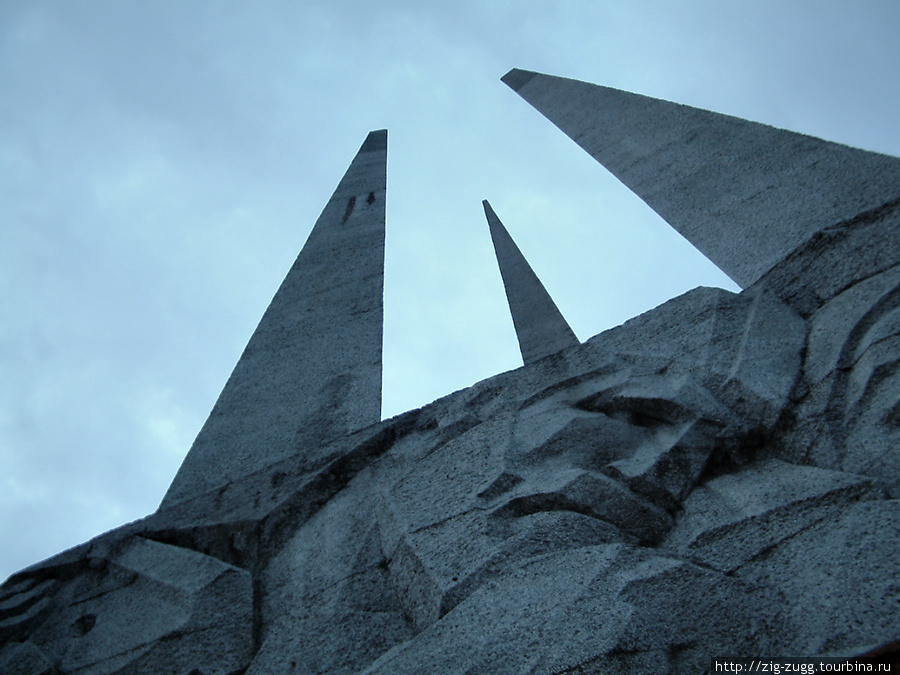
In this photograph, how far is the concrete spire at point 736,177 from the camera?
4.00 meters

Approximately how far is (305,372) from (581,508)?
290cm

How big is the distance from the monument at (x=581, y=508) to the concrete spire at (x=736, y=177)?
3 cm

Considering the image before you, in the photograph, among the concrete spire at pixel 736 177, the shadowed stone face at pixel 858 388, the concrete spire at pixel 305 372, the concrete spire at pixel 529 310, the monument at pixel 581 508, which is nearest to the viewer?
the monument at pixel 581 508

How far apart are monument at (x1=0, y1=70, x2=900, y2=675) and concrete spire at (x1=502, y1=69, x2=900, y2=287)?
0.03 m

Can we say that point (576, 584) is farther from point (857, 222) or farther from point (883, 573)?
point (857, 222)

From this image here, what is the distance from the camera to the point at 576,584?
6.51ft

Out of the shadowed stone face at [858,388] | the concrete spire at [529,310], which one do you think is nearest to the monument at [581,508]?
the shadowed stone face at [858,388]

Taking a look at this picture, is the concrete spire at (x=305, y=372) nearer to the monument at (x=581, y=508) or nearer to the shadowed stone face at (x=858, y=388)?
the monument at (x=581, y=508)

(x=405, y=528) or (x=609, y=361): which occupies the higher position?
(x=609, y=361)

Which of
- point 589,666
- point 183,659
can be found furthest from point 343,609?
point 589,666

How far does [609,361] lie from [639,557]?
1.40 meters

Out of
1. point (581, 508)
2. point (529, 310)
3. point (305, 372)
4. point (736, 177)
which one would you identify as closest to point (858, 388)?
point (581, 508)

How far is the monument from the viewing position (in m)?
1.85

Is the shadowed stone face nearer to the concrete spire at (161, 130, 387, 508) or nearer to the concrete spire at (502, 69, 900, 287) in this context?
the concrete spire at (502, 69, 900, 287)
